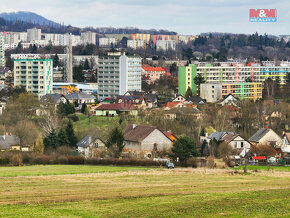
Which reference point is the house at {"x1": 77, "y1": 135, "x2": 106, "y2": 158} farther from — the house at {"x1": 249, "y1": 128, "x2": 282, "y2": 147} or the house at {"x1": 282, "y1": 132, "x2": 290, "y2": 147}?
the house at {"x1": 282, "y1": 132, "x2": 290, "y2": 147}

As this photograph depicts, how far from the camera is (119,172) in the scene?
32.7 m

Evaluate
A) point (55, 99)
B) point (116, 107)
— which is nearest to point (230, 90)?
point (55, 99)

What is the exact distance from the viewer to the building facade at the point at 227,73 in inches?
3922

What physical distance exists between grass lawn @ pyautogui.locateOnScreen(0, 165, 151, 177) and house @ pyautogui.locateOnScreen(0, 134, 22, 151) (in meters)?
13.0

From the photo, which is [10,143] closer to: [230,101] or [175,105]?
[175,105]

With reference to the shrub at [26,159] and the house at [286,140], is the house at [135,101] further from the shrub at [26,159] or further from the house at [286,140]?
the shrub at [26,159]

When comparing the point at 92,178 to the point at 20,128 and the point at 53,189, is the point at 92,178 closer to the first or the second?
the point at 53,189

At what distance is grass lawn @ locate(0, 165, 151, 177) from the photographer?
32.4m

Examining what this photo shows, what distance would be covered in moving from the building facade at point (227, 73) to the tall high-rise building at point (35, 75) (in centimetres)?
1967

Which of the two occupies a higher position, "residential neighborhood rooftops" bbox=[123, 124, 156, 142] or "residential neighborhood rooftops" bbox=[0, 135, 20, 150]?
"residential neighborhood rooftops" bbox=[123, 124, 156, 142]

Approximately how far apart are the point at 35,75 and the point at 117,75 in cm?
1207

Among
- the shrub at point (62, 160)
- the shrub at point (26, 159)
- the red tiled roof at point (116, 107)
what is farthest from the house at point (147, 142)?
the red tiled roof at point (116, 107)

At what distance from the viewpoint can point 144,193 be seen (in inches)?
938

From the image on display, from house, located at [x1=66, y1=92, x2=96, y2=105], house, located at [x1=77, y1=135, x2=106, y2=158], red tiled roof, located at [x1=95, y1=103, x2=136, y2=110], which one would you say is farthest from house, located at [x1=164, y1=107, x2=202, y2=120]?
house, located at [x1=66, y1=92, x2=96, y2=105]
